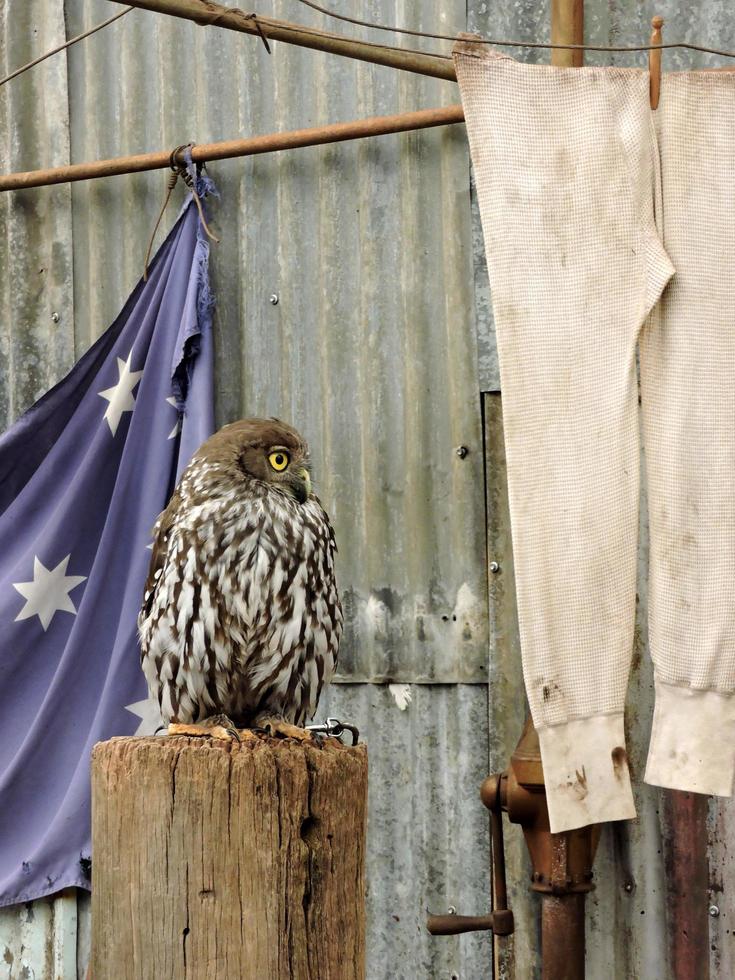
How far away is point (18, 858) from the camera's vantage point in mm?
4953

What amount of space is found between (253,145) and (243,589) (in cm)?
187

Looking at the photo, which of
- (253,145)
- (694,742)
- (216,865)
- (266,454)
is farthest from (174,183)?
(216,865)

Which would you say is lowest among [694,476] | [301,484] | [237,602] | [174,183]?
[237,602]

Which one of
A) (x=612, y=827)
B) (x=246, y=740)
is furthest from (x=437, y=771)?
(x=246, y=740)

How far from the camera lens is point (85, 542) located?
16.9 feet

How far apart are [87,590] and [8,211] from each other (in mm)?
1606

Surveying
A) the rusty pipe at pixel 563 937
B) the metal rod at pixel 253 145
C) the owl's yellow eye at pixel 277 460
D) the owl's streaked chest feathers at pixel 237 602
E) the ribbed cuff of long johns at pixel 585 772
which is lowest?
the rusty pipe at pixel 563 937

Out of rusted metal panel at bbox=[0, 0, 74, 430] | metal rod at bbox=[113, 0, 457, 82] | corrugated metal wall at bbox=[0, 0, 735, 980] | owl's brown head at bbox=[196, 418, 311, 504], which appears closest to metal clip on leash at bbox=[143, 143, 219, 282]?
corrugated metal wall at bbox=[0, 0, 735, 980]

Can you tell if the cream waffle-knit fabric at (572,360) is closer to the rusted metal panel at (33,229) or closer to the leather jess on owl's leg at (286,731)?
the leather jess on owl's leg at (286,731)

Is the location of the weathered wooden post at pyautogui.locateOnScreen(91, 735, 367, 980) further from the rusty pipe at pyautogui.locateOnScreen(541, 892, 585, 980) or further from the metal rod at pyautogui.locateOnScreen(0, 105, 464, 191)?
the metal rod at pyautogui.locateOnScreen(0, 105, 464, 191)

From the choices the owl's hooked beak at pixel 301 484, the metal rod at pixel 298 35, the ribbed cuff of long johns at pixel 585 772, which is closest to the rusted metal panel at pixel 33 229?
the metal rod at pixel 298 35

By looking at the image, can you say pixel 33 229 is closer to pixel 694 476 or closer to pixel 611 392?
pixel 611 392

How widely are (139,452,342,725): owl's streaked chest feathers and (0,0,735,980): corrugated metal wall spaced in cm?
83

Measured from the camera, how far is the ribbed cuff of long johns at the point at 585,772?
325 centimetres
